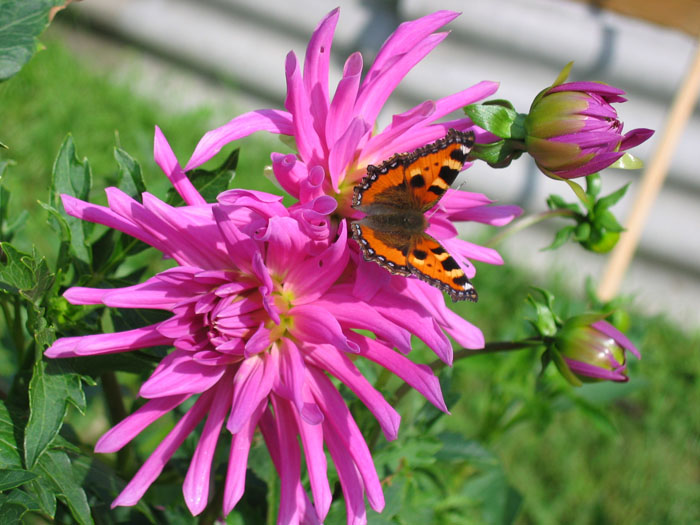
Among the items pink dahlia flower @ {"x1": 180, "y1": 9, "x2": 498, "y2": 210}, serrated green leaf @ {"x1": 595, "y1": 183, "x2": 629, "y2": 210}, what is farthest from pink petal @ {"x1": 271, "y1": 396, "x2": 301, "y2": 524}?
serrated green leaf @ {"x1": 595, "y1": 183, "x2": 629, "y2": 210}

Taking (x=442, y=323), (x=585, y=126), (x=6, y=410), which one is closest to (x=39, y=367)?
(x=6, y=410)

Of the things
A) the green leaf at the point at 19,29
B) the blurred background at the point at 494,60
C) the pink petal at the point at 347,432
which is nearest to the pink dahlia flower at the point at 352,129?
the pink petal at the point at 347,432

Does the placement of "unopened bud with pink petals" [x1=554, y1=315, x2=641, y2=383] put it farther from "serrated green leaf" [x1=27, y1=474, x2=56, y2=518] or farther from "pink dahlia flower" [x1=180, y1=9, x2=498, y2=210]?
"serrated green leaf" [x1=27, y1=474, x2=56, y2=518]

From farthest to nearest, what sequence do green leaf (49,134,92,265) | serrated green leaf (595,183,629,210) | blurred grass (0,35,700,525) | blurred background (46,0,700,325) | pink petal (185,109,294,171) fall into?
blurred background (46,0,700,325) → blurred grass (0,35,700,525) → serrated green leaf (595,183,629,210) → green leaf (49,134,92,265) → pink petal (185,109,294,171)

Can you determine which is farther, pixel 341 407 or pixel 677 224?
pixel 677 224

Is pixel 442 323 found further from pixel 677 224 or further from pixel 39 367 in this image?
pixel 677 224

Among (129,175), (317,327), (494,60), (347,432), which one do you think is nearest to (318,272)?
(317,327)

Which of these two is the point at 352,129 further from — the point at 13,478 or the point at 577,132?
the point at 13,478
